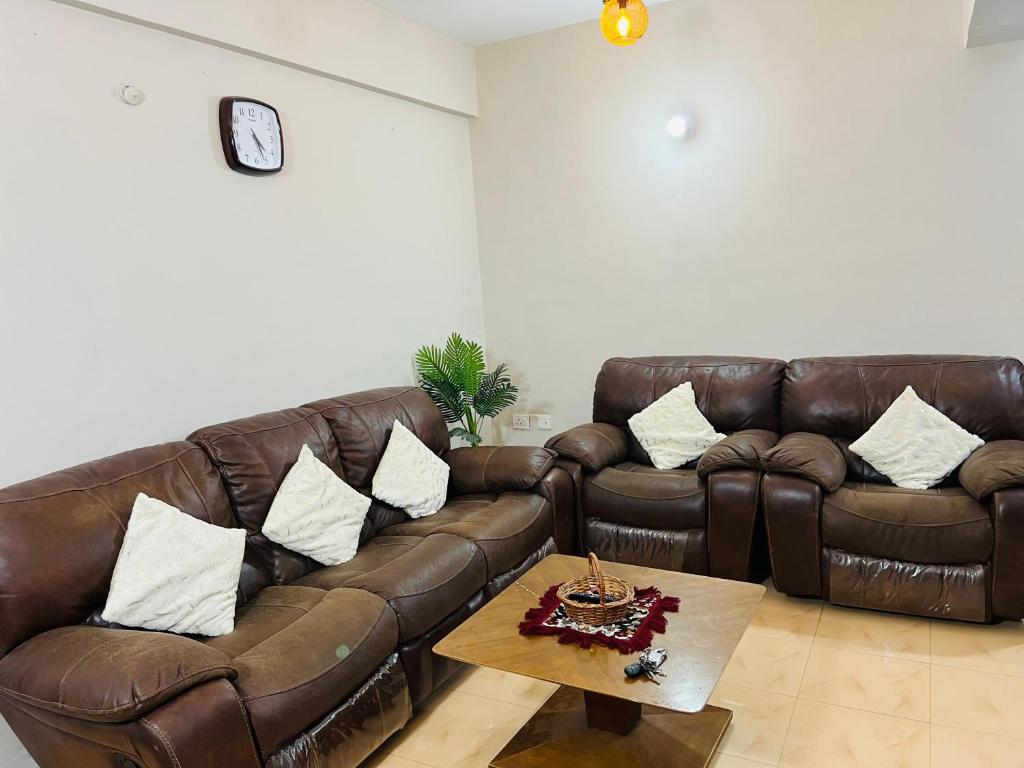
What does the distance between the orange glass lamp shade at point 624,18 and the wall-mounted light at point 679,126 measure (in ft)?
4.23

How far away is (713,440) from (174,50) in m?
2.93

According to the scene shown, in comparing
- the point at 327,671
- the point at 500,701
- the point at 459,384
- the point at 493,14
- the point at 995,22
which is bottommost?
the point at 500,701

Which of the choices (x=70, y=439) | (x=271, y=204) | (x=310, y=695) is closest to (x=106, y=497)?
(x=70, y=439)

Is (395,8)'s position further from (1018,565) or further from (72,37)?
(1018,565)

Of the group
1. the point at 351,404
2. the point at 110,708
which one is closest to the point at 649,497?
the point at 351,404

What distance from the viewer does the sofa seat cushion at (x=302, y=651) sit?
1.92m

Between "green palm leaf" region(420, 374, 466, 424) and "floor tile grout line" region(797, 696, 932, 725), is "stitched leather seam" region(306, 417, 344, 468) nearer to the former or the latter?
"green palm leaf" region(420, 374, 466, 424)

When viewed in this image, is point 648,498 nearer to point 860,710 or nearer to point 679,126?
point 860,710

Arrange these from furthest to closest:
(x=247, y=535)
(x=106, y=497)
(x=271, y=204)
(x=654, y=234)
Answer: (x=654, y=234), (x=271, y=204), (x=247, y=535), (x=106, y=497)

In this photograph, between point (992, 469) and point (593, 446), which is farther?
point (593, 446)

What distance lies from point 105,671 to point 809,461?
256 cm

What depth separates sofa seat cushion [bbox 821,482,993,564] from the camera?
2705 millimetres

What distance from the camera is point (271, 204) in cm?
331

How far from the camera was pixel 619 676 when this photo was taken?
6.23 feet
